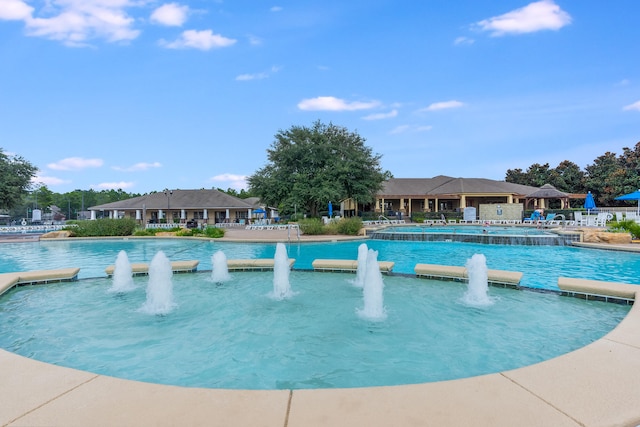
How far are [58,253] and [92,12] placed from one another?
11.0m

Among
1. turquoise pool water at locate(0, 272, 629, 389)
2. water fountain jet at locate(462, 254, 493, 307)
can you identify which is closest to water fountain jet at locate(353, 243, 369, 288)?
turquoise pool water at locate(0, 272, 629, 389)

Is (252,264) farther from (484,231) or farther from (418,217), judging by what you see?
(418,217)

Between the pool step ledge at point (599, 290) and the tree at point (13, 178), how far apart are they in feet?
139

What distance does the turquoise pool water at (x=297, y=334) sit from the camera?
4305mm

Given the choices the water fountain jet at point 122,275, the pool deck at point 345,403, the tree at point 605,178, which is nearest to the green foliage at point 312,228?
the water fountain jet at point 122,275

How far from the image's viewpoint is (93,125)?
26469mm

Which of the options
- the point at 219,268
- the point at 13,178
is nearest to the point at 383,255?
the point at 219,268

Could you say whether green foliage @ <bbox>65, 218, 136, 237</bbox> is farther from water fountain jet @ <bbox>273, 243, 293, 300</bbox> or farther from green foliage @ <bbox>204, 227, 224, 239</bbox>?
water fountain jet @ <bbox>273, 243, 293, 300</bbox>

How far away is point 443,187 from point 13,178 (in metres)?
45.0

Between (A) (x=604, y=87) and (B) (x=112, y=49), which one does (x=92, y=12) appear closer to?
(B) (x=112, y=49)

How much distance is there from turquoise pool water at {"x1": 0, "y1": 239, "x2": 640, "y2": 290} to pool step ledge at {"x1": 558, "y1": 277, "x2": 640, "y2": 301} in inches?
74.7

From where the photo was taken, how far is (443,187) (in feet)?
146

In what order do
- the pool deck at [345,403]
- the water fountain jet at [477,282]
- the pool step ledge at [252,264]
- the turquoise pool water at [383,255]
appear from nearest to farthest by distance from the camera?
the pool deck at [345,403] < the water fountain jet at [477,282] < the pool step ledge at [252,264] < the turquoise pool water at [383,255]

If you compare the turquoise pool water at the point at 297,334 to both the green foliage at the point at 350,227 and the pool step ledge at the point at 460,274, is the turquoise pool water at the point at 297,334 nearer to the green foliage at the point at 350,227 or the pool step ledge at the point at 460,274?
the pool step ledge at the point at 460,274
